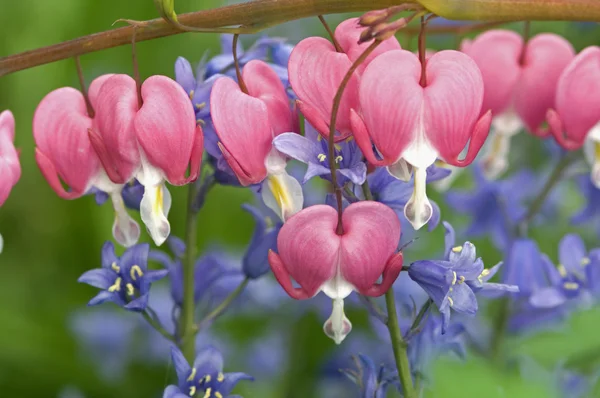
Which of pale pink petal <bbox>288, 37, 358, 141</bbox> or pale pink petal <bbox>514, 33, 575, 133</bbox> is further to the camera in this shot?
pale pink petal <bbox>514, 33, 575, 133</bbox>

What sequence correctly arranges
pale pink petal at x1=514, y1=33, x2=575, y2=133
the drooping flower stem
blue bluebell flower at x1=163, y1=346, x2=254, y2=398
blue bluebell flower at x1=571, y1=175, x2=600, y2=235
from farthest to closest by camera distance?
blue bluebell flower at x1=571, y1=175, x2=600, y2=235
pale pink petal at x1=514, y1=33, x2=575, y2=133
blue bluebell flower at x1=163, y1=346, x2=254, y2=398
the drooping flower stem

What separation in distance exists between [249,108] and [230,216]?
2.32ft

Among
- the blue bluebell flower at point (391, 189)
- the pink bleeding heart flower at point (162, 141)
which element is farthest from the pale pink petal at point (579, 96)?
the pink bleeding heart flower at point (162, 141)

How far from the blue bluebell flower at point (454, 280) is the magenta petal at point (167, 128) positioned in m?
0.20

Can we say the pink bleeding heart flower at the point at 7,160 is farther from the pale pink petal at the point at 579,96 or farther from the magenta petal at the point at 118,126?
the pale pink petal at the point at 579,96

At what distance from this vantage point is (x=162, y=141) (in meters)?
0.68

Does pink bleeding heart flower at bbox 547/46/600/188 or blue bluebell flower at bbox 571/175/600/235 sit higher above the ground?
pink bleeding heart flower at bbox 547/46/600/188

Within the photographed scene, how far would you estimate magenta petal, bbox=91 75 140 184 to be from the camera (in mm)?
685

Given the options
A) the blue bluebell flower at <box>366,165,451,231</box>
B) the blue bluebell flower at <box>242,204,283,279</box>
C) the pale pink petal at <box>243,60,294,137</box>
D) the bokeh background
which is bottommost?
the bokeh background

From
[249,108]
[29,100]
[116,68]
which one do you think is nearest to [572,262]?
[249,108]

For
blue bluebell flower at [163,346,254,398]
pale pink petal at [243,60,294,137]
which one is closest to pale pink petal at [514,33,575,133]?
pale pink petal at [243,60,294,137]

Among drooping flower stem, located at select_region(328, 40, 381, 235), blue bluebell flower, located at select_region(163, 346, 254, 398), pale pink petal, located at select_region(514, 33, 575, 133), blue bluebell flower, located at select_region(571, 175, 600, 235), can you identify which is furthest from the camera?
blue bluebell flower, located at select_region(571, 175, 600, 235)

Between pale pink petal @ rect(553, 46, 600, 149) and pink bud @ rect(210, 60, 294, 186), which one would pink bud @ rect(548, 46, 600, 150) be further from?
pink bud @ rect(210, 60, 294, 186)

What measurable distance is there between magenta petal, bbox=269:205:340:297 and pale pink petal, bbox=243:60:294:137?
0.09 meters
